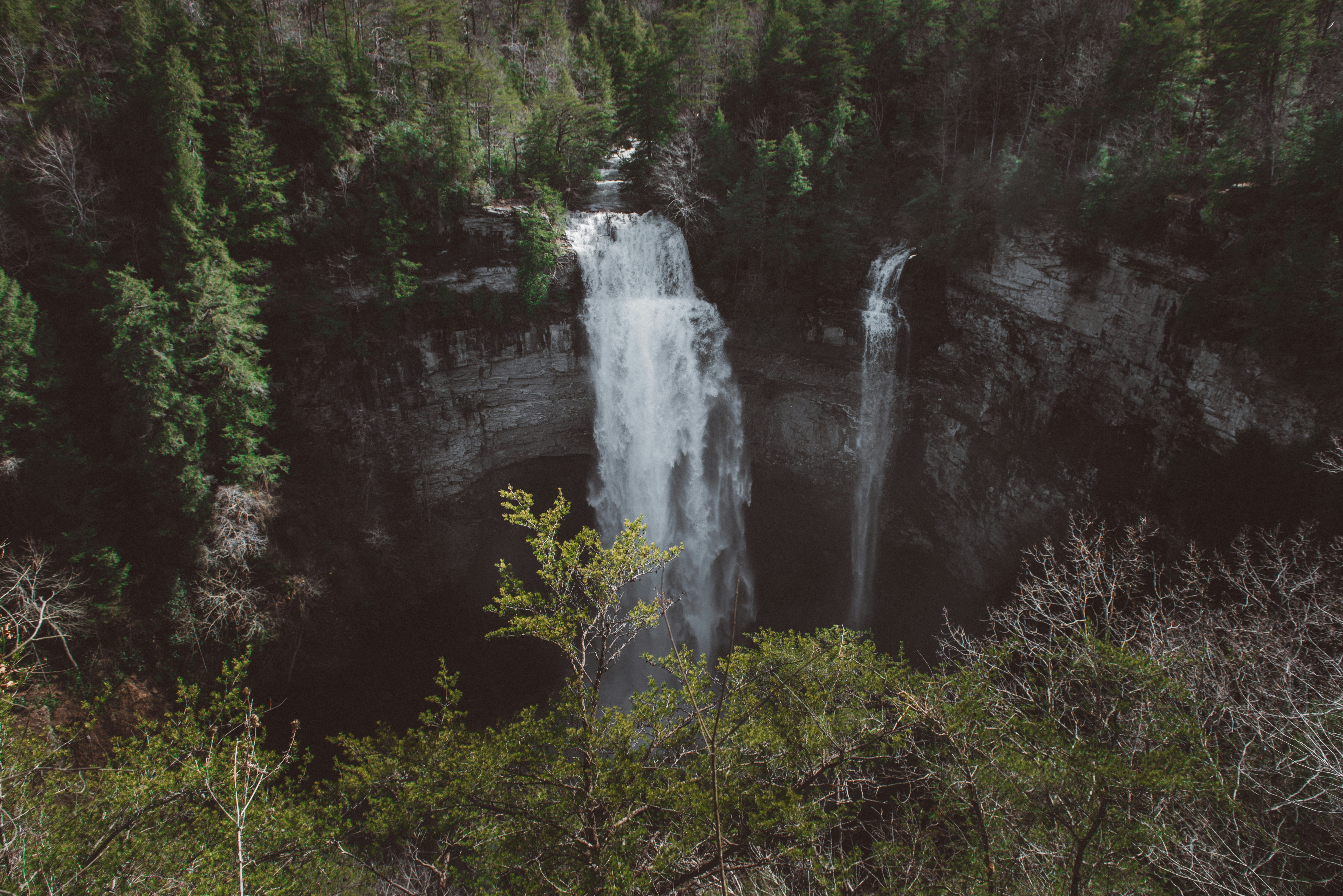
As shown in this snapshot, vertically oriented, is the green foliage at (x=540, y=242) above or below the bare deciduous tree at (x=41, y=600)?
above

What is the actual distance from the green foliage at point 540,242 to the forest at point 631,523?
0.16 metres

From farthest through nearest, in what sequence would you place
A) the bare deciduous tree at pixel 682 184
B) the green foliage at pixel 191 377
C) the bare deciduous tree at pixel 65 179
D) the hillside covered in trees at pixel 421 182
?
1. the bare deciduous tree at pixel 682 184
2. the bare deciduous tree at pixel 65 179
3. the green foliage at pixel 191 377
4. the hillside covered in trees at pixel 421 182

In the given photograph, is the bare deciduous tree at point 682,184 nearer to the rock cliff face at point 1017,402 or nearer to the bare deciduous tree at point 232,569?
the rock cliff face at point 1017,402

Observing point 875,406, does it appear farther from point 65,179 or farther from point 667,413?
point 65,179

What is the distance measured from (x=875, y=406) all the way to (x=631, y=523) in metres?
15.8

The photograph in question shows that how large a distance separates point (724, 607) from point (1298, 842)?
655 inches

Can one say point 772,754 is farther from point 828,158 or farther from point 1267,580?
point 828,158

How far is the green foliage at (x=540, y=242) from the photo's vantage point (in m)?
20.9

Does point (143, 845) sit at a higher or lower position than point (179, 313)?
lower

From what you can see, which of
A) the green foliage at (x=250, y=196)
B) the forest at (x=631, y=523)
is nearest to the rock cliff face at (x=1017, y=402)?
the forest at (x=631, y=523)

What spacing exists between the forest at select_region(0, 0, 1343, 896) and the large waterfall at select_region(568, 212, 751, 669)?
1186 mm

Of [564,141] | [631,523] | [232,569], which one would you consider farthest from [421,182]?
[631,523]

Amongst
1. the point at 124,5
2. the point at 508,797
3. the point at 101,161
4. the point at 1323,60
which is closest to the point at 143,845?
the point at 508,797

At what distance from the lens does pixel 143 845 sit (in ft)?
27.3
